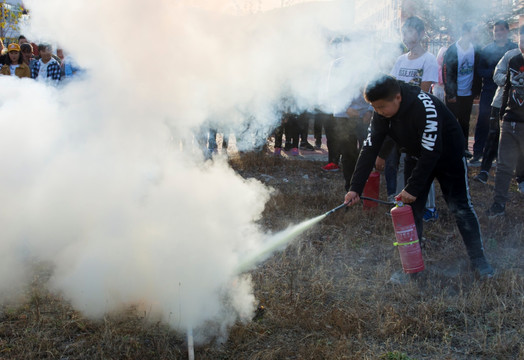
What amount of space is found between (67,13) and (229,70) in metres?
1.89

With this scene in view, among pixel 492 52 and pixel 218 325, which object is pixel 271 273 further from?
pixel 492 52

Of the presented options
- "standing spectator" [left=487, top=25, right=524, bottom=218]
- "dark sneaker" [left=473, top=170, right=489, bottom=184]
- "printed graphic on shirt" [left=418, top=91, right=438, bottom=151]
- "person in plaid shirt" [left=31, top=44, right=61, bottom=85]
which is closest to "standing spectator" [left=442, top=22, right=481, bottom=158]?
"dark sneaker" [left=473, top=170, right=489, bottom=184]

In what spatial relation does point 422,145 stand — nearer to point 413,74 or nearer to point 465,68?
point 413,74

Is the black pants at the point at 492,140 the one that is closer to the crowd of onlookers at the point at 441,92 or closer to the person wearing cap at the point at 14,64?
the crowd of onlookers at the point at 441,92

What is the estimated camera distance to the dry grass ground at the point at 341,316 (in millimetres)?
3170

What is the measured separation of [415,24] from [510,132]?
177cm

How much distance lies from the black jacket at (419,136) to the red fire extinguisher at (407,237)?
0.62 ft

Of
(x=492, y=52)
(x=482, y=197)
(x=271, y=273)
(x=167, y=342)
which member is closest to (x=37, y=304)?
(x=167, y=342)

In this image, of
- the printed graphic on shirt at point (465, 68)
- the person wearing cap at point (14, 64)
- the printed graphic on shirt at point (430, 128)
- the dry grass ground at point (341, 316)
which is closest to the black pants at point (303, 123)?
the printed graphic on shirt at point (465, 68)

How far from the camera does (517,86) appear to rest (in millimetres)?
5656

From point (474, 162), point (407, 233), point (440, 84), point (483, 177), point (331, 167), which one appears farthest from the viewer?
point (474, 162)

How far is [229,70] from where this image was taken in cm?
519

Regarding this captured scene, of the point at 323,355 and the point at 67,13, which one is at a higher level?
the point at 67,13

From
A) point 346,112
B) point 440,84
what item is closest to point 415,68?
point 346,112
